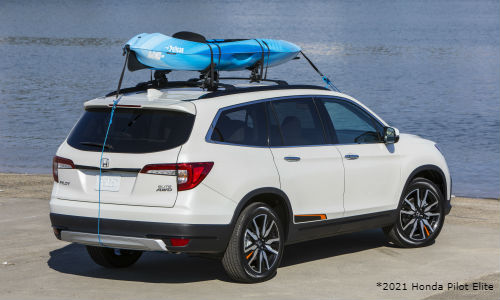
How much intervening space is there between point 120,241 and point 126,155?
70cm

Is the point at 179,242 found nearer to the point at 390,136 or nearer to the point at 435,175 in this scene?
the point at 390,136

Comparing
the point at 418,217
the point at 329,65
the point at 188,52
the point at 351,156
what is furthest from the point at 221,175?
the point at 329,65

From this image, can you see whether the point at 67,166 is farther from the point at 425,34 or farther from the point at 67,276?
the point at 425,34

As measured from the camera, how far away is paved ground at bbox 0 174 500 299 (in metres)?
7.87

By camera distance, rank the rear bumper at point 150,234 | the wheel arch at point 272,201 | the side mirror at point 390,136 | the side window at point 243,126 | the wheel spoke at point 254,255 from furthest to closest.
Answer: the side mirror at point 390,136 < the wheel spoke at point 254,255 < the side window at point 243,126 < the wheel arch at point 272,201 < the rear bumper at point 150,234

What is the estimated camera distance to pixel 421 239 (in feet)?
32.2

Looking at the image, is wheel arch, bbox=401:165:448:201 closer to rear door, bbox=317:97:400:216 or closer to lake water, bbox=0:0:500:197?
rear door, bbox=317:97:400:216

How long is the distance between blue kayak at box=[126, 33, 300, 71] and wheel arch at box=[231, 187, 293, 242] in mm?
1235

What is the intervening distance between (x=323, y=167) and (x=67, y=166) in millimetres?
2312

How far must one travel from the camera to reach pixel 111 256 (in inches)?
348

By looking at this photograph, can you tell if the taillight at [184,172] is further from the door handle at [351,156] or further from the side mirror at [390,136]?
the side mirror at [390,136]

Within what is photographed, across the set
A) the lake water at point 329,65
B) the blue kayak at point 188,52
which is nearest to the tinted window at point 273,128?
the blue kayak at point 188,52

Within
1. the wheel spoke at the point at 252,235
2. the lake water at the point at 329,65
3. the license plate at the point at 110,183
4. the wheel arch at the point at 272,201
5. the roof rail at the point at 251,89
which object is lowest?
the lake water at the point at 329,65

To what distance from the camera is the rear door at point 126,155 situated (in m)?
7.53
